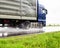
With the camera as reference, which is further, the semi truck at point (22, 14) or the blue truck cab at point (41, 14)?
the blue truck cab at point (41, 14)

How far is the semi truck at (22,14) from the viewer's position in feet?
18.5

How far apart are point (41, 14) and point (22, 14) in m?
1.19

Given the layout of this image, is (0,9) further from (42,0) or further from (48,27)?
(48,27)

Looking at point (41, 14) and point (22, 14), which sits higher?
point (22, 14)

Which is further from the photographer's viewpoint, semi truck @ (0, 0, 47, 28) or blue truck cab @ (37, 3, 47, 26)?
blue truck cab @ (37, 3, 47, 26)

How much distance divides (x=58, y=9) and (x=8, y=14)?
166 inches

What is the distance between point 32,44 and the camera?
4406 mm

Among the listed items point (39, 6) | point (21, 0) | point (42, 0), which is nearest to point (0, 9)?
point (21, 0)

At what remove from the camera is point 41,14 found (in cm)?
732

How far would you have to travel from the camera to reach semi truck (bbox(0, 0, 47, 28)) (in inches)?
222

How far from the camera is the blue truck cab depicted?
7.09 meters

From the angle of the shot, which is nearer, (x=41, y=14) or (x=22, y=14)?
(x=22, y=14)

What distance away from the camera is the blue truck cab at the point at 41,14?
23.3 feet

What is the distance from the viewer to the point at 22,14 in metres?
6.31
